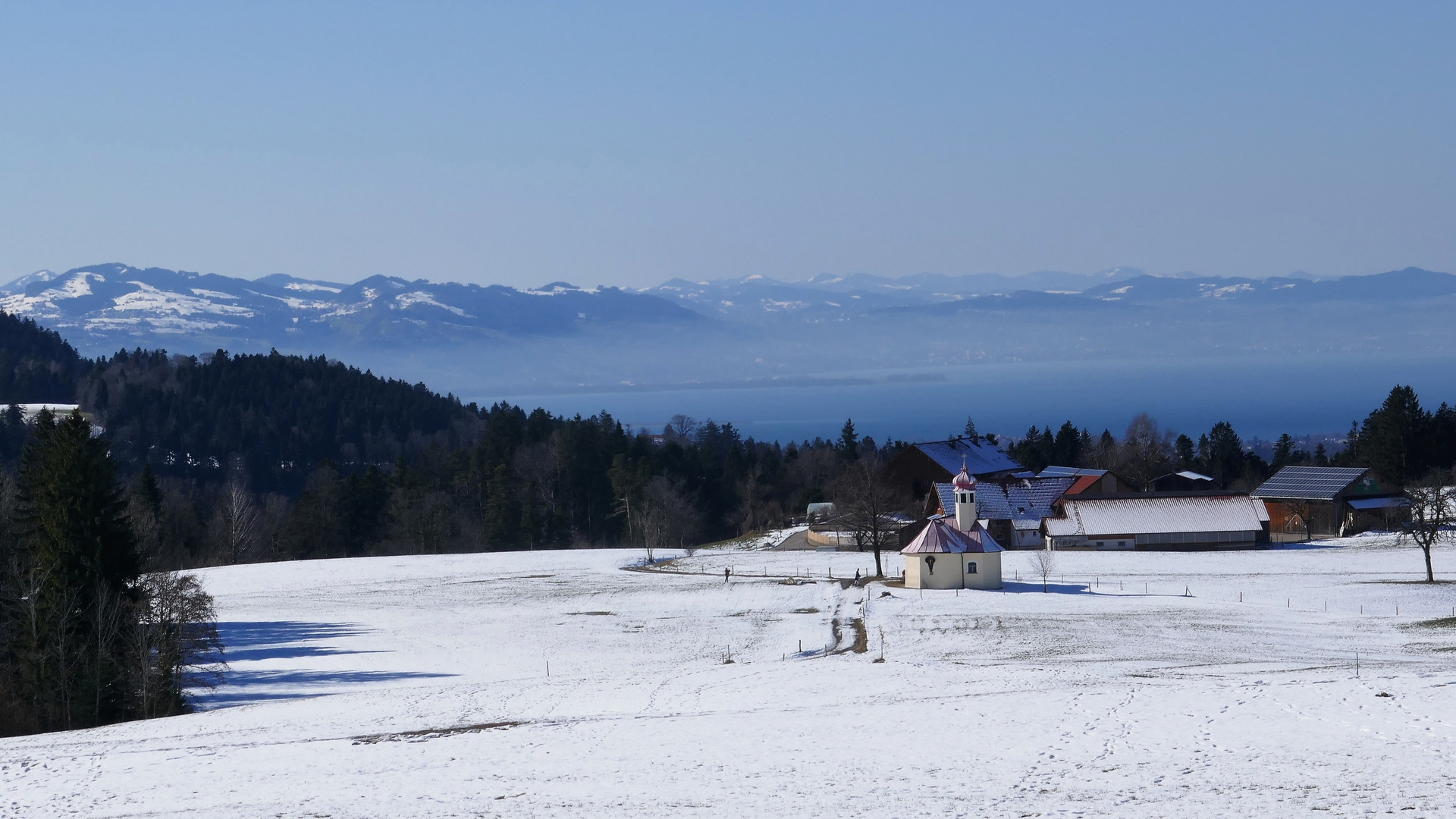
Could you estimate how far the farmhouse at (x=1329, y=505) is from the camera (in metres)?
78.0

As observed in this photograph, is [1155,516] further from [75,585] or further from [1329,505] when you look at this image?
[75,585]

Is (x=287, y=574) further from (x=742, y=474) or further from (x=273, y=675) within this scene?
(x=742, y=474)

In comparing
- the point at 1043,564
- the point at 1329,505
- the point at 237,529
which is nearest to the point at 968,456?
the point at 1329,505

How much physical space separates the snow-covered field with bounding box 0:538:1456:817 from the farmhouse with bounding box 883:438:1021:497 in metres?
41.2

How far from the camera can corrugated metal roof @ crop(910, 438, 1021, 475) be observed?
3807 inches

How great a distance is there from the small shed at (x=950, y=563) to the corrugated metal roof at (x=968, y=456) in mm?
39590

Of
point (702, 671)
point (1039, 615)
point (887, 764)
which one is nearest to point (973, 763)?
point (887, 764)

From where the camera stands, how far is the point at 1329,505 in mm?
78250

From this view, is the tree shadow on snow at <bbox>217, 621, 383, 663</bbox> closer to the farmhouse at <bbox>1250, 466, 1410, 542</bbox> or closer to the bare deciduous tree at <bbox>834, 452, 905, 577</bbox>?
the bare deciduous tree at <bbox>834, 452, 905, 577</bbox>

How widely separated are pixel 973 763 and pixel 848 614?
88.3 feet

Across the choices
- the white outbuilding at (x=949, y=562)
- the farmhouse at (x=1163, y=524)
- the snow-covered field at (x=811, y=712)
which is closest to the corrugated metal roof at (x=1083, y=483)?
the farmhouse at (x=1163, y=524)

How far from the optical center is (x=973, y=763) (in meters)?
21.4

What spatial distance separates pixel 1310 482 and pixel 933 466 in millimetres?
26322

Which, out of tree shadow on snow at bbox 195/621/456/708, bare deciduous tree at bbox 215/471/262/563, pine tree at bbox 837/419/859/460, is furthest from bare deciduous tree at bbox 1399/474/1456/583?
bare deciduous tree at bbox 215/471/262/563
